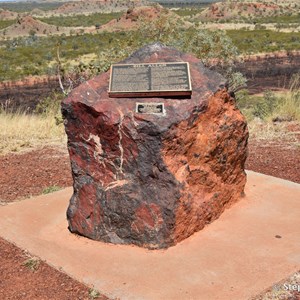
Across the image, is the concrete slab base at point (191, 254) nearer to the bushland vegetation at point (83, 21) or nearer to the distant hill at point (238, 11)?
the bushland vegetation at point (83, 21)

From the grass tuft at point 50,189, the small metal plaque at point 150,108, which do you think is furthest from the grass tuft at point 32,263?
the grass tuft at point 50,189

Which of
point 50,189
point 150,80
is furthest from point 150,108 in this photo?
point 50,189

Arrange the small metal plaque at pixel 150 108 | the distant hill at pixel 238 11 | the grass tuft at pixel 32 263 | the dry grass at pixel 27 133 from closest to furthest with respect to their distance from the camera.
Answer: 1. the grass tuft at pixel 32 263
2. the small metal plaque at pixel 150 108
3. the dry grass at pixel 27 133
4. the distant hill at pixel 238 11

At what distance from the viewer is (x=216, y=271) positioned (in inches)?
173

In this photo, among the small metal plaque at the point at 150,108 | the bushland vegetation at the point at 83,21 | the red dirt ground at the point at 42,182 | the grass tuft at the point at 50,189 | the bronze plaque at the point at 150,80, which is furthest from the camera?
the bushland vegetation at the point at 83,21

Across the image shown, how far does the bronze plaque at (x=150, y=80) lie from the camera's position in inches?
202

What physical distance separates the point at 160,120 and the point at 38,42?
117ft

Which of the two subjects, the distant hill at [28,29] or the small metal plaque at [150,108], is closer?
the small metal plaque at [150,108]

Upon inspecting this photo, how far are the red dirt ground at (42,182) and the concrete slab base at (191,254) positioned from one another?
139mm

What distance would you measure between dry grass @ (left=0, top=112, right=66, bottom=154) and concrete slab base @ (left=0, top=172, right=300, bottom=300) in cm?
347

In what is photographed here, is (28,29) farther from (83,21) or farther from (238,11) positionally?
(238,11)

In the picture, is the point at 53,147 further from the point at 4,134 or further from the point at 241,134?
the point at 241,134

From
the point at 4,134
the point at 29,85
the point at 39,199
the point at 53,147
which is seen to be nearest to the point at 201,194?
the point at 39,199

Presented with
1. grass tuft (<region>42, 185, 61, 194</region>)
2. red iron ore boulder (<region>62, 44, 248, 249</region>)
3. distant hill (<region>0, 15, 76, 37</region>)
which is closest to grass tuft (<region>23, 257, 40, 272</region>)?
red iron ore boulder (<region>62, 44, 248, 249</region>)
